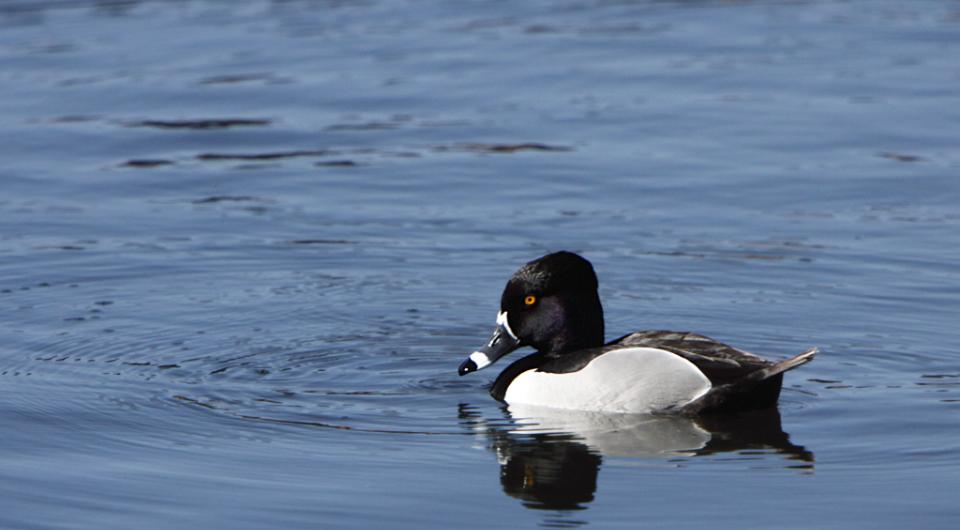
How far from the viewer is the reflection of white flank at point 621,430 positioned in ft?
27.4

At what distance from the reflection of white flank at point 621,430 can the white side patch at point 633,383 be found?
0.19 ft

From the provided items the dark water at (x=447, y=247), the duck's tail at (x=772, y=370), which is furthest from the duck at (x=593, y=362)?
the dark water at (x=447, y=247)

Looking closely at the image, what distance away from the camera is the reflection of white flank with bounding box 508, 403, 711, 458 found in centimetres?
835

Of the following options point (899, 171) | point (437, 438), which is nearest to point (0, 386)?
point (437, 438)

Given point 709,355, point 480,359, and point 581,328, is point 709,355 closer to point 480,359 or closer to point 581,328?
point 581,328

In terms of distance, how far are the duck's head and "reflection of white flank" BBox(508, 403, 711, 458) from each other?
54 cm

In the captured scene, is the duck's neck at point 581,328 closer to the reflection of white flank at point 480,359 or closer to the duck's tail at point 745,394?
the reflection of white flank at point 480,359

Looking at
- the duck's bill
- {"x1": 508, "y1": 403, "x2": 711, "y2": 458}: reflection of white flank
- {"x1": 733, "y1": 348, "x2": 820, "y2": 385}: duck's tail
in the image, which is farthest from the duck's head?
{"x1": 733, "y1": 348, "x2": 820, "y2": 385}: duck's tail

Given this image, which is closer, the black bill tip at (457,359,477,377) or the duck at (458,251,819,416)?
the duck at (458,251,819,416)

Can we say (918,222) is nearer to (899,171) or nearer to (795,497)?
(899,171)

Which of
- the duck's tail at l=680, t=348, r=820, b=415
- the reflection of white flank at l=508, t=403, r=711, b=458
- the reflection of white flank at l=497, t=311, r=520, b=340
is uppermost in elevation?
the reflection of white flank at l=497, t=311, r=520, b=340

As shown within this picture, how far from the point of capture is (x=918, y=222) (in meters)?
13.1

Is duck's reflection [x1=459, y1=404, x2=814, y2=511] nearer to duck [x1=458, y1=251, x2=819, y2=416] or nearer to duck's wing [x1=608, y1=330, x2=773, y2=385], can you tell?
duck [x1=458, y1=251, x2=819, y2=416]

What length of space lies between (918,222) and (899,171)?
5.41 ft
